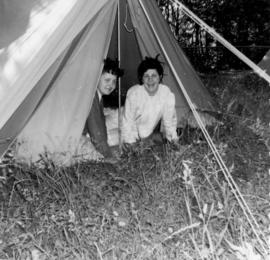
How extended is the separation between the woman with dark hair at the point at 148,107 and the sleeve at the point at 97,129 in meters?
0.26

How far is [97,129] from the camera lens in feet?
10.1

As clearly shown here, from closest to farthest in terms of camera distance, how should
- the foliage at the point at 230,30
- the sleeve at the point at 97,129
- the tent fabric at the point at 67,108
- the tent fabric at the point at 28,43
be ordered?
the tent fabric at the point at 28,43 < the tent fabric at the point at 67,108 < the sleeve at the point at 97,129 < the foliage at the point at 230,30

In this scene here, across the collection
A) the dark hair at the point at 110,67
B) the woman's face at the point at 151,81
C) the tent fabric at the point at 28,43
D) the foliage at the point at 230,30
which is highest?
the tent fabric at the point at 28,43

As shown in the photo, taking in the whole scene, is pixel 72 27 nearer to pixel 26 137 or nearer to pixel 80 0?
pixel 80 0

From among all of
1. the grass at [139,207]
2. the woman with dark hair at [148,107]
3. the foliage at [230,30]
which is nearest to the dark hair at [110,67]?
the woman with dark hair at [148,107]

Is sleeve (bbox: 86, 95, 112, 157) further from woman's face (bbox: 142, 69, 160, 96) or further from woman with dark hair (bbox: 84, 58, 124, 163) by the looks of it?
woman's face (bbox: 142, 69, 160, 96)

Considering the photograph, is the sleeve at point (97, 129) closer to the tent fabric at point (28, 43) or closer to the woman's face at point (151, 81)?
the woman's face at point (151, 81)

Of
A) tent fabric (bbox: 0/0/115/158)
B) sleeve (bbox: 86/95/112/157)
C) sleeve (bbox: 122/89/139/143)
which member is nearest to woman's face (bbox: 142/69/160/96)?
sleeve (bbox: 122/89/139/143)

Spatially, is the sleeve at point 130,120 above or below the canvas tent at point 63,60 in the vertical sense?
below

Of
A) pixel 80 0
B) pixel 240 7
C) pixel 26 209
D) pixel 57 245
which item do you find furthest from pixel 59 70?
pixel 240 7

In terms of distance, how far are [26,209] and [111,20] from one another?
1.60 meters

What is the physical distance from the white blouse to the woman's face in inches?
1.2

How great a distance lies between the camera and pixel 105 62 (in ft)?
10.4

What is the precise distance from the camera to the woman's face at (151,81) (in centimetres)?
338
